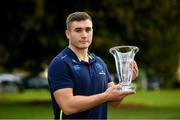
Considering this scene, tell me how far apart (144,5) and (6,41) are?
686cm

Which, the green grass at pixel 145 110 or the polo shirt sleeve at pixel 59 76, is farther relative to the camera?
the green grass at pixel 145 110

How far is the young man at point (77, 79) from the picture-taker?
4.46m

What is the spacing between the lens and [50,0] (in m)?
27.5

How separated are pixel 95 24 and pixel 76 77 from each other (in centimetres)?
2331

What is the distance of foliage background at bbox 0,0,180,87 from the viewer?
26.9 meters

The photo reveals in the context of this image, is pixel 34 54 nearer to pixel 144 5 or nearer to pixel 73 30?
pixel 144 5

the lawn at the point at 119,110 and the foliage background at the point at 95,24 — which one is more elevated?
the foliage background at the point at 95,24

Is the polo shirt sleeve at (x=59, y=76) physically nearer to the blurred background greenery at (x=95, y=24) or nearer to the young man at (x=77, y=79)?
the young man at (x=77, y=79)

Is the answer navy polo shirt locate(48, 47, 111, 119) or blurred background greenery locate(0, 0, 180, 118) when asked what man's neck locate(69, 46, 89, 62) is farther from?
blurred background greenery locate(0, 0, 180, 118)

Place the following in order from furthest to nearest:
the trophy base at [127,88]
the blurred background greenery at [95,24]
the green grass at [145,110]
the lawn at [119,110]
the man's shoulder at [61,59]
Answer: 1. the blurred background greenery at [95,24]
2. the lawn at [119,110]
3. the green grass at [145,110]
4. the man's shoulder at [61,59]
5. the trophy base at [127,88]

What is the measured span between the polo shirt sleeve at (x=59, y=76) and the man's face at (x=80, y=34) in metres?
0.18

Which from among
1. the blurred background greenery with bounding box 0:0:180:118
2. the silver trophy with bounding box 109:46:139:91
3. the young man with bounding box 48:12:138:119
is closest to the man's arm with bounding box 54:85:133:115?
the young man with bounding box 48:12:138:119

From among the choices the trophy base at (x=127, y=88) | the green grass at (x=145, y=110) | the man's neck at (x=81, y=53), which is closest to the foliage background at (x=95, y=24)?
the green grass at (x=145, y=110)

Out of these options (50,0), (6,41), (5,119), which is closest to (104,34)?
(50,0)
